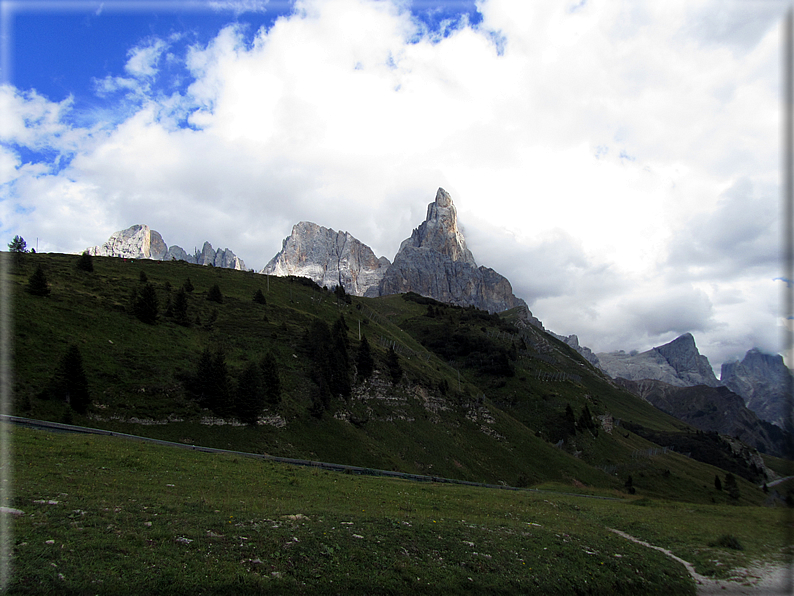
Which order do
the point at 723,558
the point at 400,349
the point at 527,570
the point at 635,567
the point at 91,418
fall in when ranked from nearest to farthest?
1. the point at 527,570
2. the point at 635,567
3. the point at 723,558
4. the point at 91,418
5. the point at 400,349

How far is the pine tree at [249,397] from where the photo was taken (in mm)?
52219

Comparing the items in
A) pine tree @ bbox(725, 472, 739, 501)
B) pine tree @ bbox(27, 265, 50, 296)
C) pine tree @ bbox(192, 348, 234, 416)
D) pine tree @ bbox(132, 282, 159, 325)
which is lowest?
pine tree @ bbox(725, 472, 739, 501)

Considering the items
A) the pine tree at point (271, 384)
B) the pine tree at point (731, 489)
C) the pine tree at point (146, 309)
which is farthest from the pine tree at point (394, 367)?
the pine tree at point (731, 489)

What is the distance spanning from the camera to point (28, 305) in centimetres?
5303

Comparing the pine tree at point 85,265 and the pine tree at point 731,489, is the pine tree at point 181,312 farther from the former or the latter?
the pine tree at point 731,489

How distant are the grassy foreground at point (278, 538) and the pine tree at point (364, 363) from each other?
4653 cm

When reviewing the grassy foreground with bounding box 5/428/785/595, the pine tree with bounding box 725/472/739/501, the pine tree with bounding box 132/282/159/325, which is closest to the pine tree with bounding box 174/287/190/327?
the pine tree with bounding box 132/282/159/325

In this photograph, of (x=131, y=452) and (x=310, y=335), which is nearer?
(x=131, y=452)

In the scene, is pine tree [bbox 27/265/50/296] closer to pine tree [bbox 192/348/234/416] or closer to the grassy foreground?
pine tree [bbox 192/348/234/416]

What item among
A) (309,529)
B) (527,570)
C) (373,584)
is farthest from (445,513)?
(373,584)

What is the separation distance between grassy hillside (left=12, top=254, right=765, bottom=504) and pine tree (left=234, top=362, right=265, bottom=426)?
1446 mm

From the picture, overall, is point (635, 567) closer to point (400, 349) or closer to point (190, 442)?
point (190, 442)

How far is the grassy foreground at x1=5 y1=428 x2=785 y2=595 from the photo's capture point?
38.1 feet

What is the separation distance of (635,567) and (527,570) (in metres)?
7.03
